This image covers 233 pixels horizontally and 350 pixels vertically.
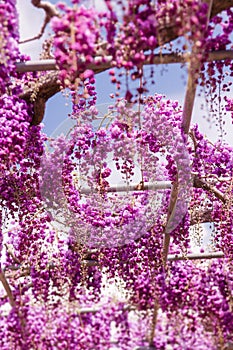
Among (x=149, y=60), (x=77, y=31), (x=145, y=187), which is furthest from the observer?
(x=145, y=187)

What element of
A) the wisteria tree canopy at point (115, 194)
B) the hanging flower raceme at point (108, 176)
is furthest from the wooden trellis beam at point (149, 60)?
the hanging flower raceme at point (108, 176)

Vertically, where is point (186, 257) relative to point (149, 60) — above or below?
below

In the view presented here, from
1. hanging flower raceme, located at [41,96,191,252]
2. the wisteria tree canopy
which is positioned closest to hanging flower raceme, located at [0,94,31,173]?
the wisteria tree canopy

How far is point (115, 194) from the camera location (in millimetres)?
5789

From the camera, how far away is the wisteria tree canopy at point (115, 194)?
3.17 meters

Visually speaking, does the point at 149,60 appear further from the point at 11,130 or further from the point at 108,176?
the point at 108,176

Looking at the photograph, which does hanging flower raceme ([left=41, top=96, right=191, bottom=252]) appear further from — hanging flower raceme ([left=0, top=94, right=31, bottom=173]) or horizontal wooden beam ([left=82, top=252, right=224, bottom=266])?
hanging flower raceme ([left=0, top=94, right=31, bottom=173])

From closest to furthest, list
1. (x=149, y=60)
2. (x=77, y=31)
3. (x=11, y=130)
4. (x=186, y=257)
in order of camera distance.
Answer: (x=77, y=31) → (x=149, y=60) → (x=11, y=130) → (x=186, y=257)

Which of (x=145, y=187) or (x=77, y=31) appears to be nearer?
(x=77, y=31)

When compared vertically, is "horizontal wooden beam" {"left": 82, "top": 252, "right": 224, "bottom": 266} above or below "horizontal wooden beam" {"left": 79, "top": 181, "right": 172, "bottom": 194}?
below

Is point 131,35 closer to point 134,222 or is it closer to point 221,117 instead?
point 221,117

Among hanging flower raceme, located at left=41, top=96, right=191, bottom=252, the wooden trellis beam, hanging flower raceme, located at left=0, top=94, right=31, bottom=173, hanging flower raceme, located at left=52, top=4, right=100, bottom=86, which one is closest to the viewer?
hanging flower raceme, located at left=52, top=4, right=100, bottom=86

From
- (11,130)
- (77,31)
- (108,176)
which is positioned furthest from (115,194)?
(77,31)

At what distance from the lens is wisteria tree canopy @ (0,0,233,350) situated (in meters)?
3.17
